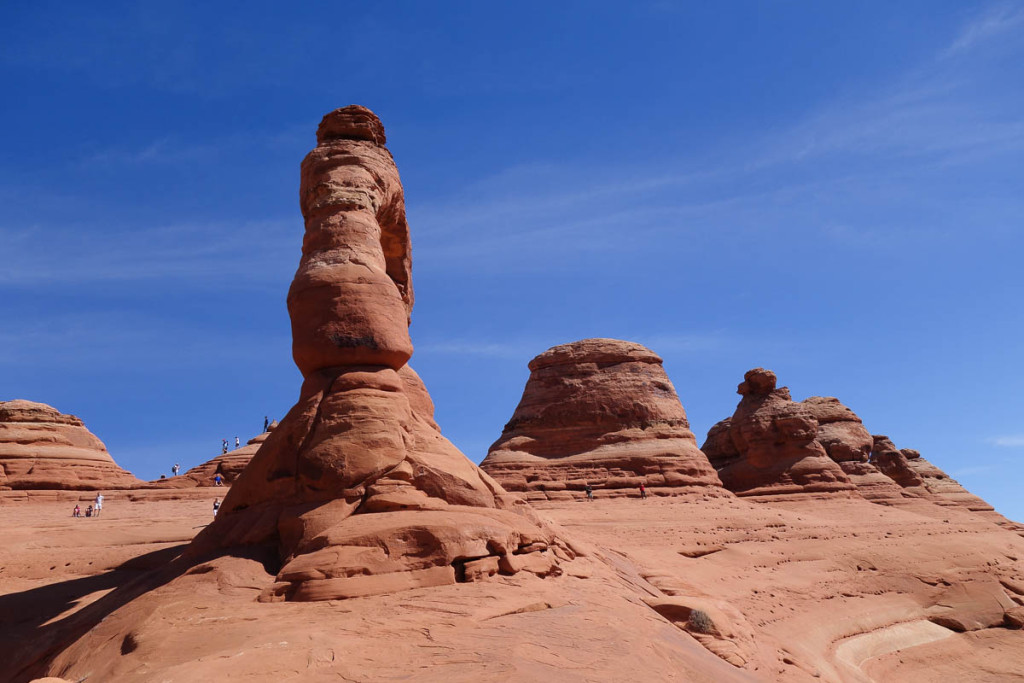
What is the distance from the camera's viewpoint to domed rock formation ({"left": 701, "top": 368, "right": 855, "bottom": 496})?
32500mm

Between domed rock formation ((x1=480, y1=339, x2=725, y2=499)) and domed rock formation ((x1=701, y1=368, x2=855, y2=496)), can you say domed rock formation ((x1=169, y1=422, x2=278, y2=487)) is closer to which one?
domed rock formation ((x1=480, y1=339, x2=725, y2=499))

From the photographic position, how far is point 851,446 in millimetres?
38281

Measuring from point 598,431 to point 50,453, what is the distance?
69.9 ft

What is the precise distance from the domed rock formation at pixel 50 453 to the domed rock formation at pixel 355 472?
21.2 metres

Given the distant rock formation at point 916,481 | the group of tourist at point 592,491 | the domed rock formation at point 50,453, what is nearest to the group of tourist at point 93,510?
the domed rock formation at point 50,453

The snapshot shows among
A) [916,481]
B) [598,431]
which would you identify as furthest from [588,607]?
[916,481]

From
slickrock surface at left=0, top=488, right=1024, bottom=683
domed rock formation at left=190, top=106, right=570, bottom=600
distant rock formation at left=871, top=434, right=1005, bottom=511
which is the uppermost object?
distant rock formation at left=871, top=434, right=1005, bottom=511

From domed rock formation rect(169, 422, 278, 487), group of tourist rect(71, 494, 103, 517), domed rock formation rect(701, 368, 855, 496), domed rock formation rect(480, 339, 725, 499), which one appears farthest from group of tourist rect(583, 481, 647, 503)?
group of tourist rect(71, 494, 103, 517)

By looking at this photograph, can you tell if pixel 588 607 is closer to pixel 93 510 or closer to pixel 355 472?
pixel 355 472

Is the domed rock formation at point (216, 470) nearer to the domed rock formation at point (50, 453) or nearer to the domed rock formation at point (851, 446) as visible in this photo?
the domed rock formation at point (50, 453)

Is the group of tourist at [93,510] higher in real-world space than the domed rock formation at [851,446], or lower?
lower

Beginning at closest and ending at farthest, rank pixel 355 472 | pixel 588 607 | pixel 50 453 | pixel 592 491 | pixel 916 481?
pixel 588 607, pixel 355 472, pixel 592 491, pixel 50 453, pixel 916 481

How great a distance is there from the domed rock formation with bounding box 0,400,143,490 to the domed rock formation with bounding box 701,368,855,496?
2701 centimetres

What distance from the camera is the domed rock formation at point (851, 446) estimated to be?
→ 35656 mm
